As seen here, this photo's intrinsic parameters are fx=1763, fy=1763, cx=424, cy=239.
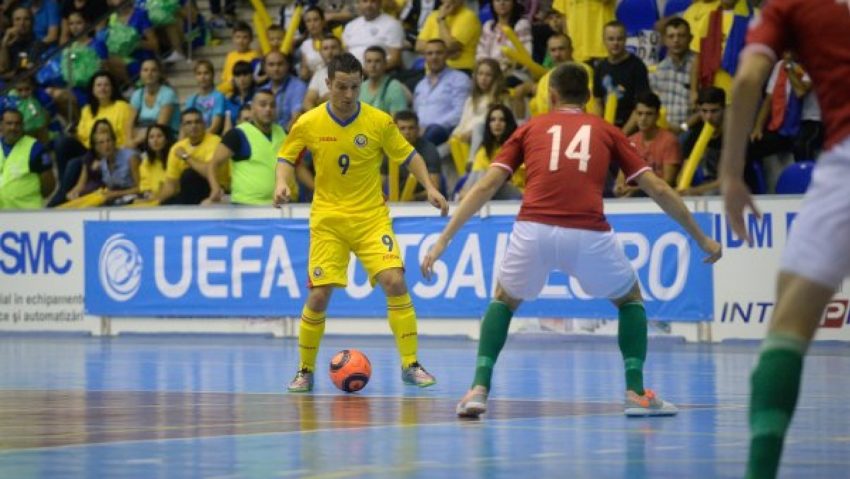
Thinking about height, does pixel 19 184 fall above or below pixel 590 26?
below

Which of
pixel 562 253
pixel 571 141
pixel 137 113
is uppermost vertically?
pixel 137 113

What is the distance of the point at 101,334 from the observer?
22.7m

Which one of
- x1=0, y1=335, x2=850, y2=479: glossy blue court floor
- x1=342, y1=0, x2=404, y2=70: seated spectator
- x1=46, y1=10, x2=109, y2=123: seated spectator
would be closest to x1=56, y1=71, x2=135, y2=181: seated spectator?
x1=46, y1=10, x2=109, y2=123: seated spectator

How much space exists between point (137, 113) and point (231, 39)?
2.73 meters

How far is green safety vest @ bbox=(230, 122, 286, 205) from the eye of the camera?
21297 mm

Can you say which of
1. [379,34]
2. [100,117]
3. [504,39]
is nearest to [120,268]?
[100,117]

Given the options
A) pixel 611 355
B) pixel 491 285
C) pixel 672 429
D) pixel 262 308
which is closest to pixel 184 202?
pixel 262 308

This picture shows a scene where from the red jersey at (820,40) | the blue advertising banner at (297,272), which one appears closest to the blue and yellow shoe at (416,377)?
the blue advertising banner at (297,272)

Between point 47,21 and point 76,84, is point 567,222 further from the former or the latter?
point 47,21

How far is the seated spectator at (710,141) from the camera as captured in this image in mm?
19188

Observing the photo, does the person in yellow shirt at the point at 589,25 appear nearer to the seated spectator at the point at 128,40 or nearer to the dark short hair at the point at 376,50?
the dark short hair at the point at 376,50

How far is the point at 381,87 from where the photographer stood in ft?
71.9

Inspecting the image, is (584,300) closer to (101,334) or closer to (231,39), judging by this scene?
(101,334)

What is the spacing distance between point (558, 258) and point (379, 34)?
12761 mm
